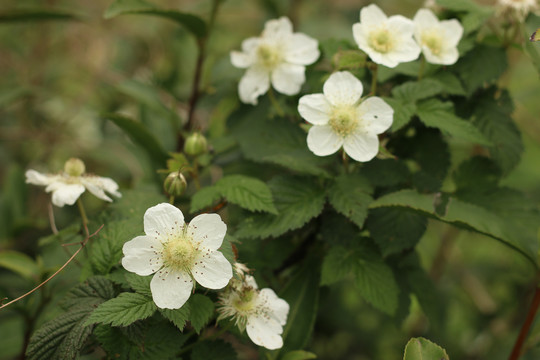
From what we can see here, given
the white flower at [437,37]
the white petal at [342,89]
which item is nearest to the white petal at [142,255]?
the white petal at [342,89]

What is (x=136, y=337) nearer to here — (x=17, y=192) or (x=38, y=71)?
(x=17, y=192)

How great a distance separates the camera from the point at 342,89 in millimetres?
894

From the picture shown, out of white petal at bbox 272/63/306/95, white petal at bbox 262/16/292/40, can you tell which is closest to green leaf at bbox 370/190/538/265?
white petal at bbox 272/63/306/95

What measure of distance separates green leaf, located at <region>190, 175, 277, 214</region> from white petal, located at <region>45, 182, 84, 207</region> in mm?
212

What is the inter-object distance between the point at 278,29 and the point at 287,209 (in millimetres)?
456

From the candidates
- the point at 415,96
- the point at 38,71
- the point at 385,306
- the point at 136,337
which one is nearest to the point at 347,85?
the point at 415,96

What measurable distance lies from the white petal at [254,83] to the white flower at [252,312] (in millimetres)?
467

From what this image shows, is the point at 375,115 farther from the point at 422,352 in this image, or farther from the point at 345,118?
the point at 422,352

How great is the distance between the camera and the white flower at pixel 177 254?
701 mm

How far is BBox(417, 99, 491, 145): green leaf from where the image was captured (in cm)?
90

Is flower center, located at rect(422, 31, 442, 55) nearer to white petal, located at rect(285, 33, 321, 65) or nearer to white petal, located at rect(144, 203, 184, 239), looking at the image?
white petal, located at rect(285, 33, 321, 65)

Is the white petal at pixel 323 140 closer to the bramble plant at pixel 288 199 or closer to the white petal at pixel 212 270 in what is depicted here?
the bramble plant at pixel 288 199

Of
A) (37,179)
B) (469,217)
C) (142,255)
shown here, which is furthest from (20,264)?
(469,217)

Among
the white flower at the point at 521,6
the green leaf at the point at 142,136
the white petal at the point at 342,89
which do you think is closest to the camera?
the white petal at the point at 342,89
